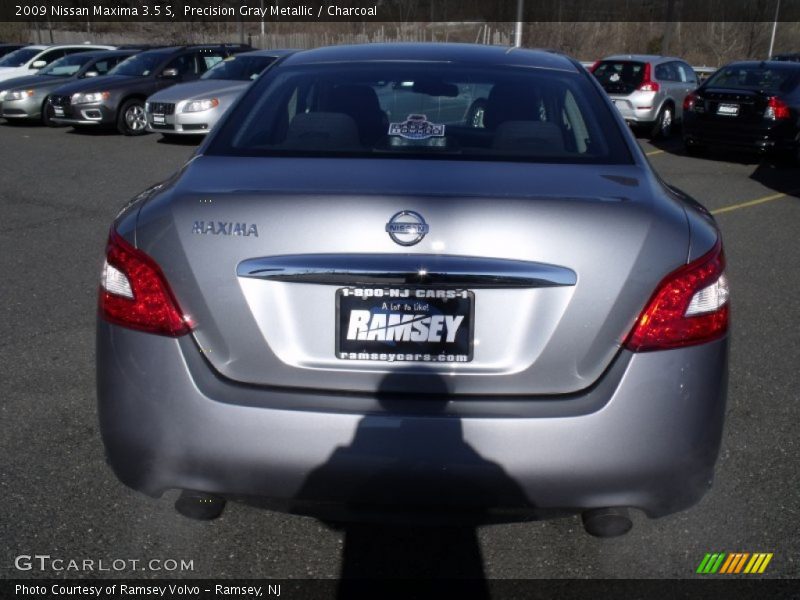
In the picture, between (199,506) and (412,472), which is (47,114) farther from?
(412,472)

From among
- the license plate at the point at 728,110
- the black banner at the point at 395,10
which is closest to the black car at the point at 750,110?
the license plate at the point at 728,110

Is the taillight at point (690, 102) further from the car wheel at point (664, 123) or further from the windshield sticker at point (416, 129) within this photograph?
the windshield sticker at point (416, 129)

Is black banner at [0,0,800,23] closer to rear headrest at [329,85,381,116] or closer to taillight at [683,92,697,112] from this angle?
taillight at [683,92,697,112]

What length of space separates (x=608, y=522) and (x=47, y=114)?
16690 mm

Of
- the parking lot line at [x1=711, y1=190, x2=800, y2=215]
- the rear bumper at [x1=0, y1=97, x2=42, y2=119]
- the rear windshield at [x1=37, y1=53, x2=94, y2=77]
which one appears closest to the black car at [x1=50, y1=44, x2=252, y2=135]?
the rear bumper at [x1=0, y1=97, x2=42, y2=119]

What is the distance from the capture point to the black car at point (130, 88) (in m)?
15.9

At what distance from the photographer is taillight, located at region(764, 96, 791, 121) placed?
1235cm

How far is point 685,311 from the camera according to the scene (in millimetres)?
2295

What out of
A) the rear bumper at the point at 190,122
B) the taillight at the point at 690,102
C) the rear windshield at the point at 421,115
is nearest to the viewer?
the rear windshield at the point at 421,115

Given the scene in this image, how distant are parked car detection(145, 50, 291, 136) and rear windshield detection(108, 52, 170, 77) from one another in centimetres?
228

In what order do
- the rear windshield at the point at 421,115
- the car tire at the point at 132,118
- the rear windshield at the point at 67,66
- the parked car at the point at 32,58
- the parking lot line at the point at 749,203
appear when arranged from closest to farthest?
the rear windshield at the point at 421,115, the parking lot line at the point at 749,203, the car tire at the point at 132,118, the rear windshield at the point at 67,66, the parked car at the point at 32,58

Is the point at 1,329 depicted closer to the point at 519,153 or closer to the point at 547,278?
the point at 519,153

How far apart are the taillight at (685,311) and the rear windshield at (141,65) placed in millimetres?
16266

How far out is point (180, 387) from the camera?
2273 mm
